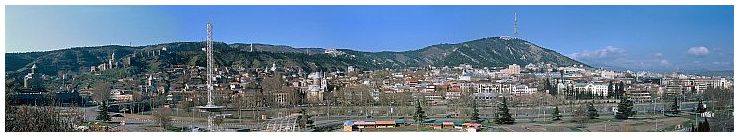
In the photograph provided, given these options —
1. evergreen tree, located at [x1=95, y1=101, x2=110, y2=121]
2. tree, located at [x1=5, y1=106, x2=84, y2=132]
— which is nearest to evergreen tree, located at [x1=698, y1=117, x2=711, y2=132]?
evergreen tree, located at [x1=95, y1=101, x2=110, y2=121]

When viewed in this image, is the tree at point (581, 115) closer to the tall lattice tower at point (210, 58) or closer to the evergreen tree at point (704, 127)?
the evergreen tree at point (704, 127)

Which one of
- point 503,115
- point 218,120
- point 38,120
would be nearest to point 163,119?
point 218,120

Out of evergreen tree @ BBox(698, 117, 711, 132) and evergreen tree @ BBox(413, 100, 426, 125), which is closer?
evergreen tree @ BBox(698, 117, 711, 132)

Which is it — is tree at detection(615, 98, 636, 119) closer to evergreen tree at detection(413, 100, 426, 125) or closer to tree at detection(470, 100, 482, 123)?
tree at detection(470, 100, 482, 123)

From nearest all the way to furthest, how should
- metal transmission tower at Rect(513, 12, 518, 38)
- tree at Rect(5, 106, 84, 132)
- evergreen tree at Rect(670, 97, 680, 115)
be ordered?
tree at Rect(5, 106, 84, 132), metal transmission tower at Rect(513, 12, 518, 38), evergreen tree at Rect(670, 97, 680, 115)

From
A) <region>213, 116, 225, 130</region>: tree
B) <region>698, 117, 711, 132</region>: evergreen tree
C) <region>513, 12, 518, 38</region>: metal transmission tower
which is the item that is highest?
<region>513, 12, 518, 38</region>: metal transmission tower
